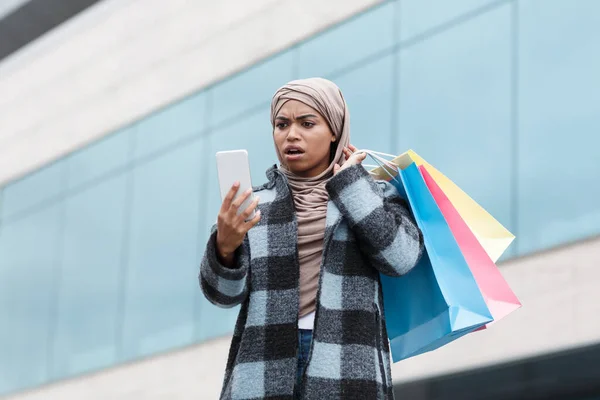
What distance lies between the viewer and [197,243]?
46.7 ft

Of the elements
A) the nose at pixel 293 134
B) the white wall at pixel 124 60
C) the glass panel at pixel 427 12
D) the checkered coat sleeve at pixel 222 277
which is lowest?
the checkered coat sleeve at pixel 222 277

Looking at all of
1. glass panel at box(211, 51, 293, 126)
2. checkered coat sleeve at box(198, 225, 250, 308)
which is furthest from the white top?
glass panel at box(211, 51, 293, 126)

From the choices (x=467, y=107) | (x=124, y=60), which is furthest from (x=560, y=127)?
(x=124, y=60)

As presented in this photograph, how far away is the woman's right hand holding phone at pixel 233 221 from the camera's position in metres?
3.33

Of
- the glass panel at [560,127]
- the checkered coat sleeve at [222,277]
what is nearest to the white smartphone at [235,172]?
the checkered coat sleeve at [222,277]

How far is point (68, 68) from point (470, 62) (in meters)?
7.83

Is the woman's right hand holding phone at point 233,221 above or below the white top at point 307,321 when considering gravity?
above

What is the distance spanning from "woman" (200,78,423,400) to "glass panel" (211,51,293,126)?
9.96 m

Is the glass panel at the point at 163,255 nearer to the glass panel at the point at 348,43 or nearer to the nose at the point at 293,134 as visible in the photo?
the glass panel at the point at 348,43

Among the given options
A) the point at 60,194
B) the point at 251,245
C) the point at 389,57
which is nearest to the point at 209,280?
the point at 251,245

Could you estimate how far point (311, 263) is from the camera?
3631 millimetres

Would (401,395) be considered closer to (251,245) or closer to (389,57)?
(389,57)

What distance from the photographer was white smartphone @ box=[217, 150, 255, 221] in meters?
3.35

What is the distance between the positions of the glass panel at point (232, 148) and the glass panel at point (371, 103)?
3.20 feet
